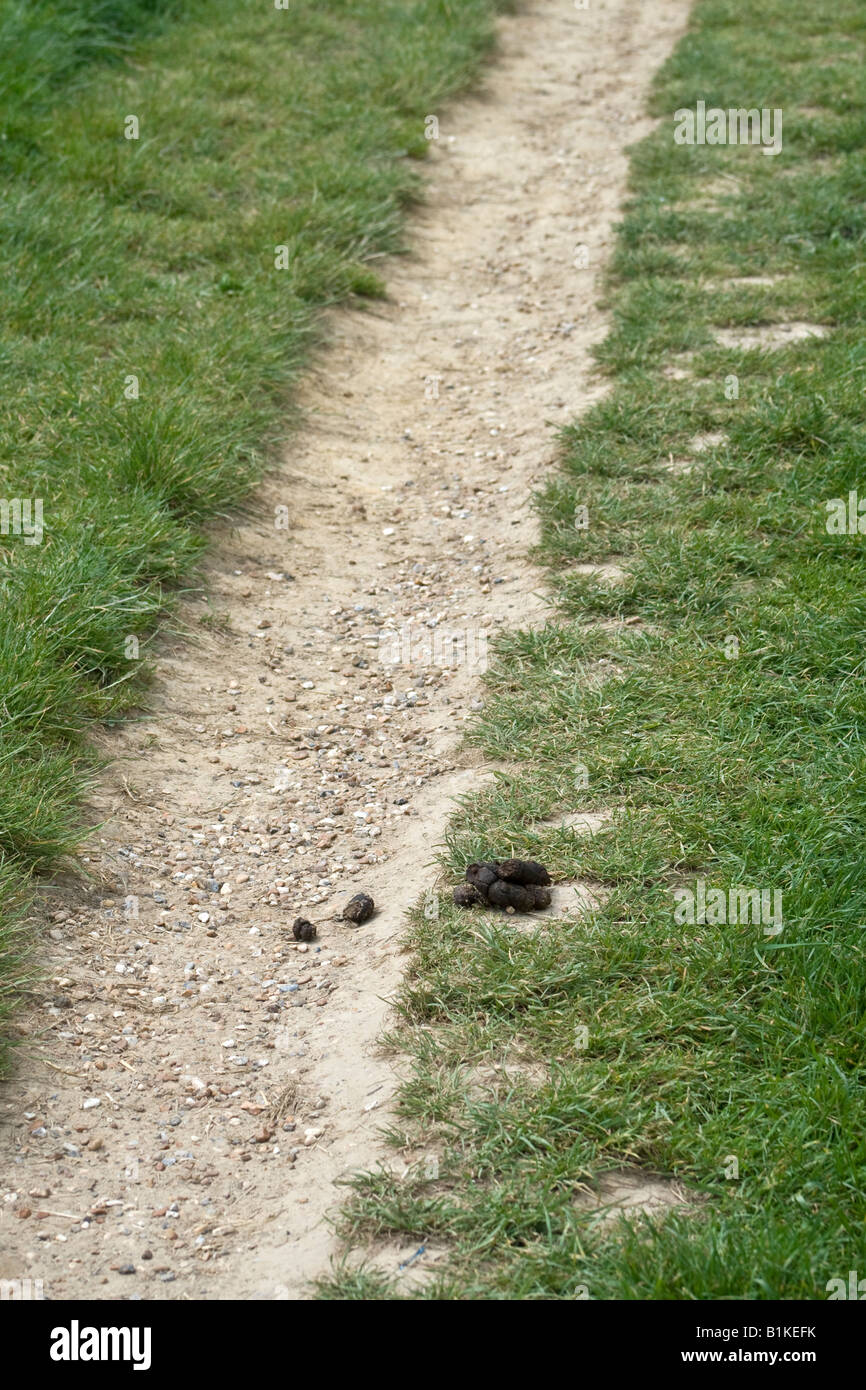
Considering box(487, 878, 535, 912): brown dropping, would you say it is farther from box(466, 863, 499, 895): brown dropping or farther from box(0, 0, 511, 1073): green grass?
box(0, 0, 511, 1073): green grass

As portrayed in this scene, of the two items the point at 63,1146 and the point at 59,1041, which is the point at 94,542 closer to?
the point at 59,1041

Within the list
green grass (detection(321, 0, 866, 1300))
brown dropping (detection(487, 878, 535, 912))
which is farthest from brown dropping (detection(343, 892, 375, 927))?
brown dropping (detection(487, 878, 535, 912))

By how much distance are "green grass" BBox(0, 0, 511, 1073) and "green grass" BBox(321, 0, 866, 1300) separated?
47.7 inches

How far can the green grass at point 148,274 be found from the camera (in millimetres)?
4324

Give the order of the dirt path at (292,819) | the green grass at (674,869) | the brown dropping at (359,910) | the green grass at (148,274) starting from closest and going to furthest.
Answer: the green grass at (674,869) < the dirt path at (292,819) < the brown dropping at (359,910) < the green grass at (148,274)

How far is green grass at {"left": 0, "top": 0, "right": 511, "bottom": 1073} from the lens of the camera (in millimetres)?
4324

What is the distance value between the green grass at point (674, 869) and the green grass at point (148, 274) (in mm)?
1211

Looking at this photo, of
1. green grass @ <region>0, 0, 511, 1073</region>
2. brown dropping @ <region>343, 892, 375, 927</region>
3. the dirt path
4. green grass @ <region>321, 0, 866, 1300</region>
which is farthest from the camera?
green grass @ <region>0, 0, 511, 1073</region>

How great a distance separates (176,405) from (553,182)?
4.37m

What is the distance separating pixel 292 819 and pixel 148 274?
3730 mm

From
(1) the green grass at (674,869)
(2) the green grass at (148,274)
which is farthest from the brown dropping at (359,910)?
(2) the green grass at (148,274)

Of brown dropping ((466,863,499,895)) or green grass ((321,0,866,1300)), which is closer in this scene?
green grass ((321,0,866,1300))

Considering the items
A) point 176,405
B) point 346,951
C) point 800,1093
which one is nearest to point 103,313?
point 176,405

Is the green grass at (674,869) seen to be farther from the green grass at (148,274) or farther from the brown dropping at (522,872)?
the green grass at (148,274)
